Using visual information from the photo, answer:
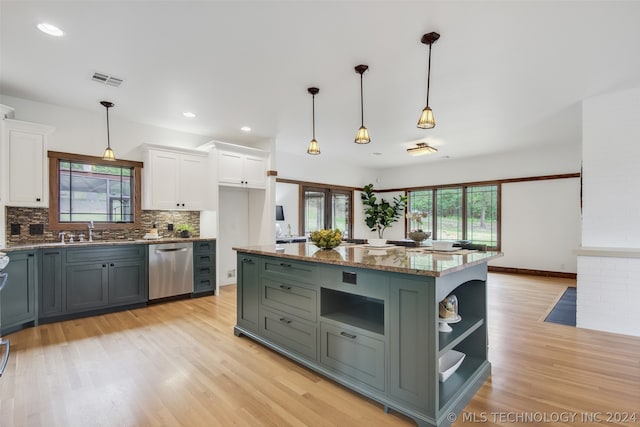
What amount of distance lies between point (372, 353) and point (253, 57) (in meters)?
2.66

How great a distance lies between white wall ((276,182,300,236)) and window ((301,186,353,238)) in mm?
219

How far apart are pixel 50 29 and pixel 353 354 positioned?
11.1 ft

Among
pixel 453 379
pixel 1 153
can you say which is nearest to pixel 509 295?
pixel 453 379

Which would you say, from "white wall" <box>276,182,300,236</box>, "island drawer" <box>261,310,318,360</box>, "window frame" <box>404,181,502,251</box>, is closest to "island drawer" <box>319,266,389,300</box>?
"island drawer" <box>261,310,318,360</box>

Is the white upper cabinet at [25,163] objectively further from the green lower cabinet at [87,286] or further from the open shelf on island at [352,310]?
the open shelf on island at [352,310]

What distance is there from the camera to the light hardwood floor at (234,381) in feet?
6.49

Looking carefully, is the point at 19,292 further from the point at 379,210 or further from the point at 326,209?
the point at 379,210

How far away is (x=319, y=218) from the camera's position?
7844 mm

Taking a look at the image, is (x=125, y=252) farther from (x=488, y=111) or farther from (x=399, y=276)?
(x=488, y=111)

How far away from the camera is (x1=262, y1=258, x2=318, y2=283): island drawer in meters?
2.57

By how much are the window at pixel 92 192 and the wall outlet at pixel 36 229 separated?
0.10 metres

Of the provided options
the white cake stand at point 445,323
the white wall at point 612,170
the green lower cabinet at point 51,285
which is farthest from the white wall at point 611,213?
the green lower cabinet at point 51,285

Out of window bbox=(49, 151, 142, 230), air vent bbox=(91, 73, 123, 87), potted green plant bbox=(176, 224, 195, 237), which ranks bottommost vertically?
potted green plant bbox=(176, 224, 195, 237)

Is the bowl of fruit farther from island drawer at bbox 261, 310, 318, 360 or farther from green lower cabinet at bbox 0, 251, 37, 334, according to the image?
green lower cabinet at bbox 0, 251, 37, 334
